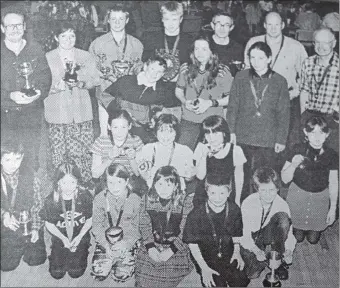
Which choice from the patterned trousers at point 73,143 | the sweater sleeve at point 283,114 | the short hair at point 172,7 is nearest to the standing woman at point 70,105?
the patterned trousers at point 73,143

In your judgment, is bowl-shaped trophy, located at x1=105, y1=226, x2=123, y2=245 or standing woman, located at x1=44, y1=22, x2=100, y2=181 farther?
bowl-shaped trophy, located at x1=105, y1=226, x2=123, y2=245

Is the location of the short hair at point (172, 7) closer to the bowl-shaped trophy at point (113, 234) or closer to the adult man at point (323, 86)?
the adult man at point (323, 86)

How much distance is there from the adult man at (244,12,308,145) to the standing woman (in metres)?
0.84

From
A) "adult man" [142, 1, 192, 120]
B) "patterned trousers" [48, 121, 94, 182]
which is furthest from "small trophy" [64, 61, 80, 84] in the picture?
"adult man" [142, 1, 192, 120]

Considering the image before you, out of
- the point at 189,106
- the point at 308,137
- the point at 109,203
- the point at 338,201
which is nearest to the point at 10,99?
the point at 109,203

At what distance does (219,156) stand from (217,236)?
0.43m

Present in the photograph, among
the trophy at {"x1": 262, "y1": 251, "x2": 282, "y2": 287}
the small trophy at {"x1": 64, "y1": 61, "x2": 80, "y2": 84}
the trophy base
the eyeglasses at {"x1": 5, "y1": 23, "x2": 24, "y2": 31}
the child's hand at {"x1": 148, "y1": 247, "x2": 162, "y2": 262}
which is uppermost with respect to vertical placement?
the eyeglasses at {"x1": 5, "y1": 23, "x2": 24, "y2": 31}

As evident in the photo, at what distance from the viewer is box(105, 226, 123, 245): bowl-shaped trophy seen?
9.02 feet

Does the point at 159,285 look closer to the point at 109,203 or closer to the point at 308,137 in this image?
the point at 109,203

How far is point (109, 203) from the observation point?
2740 mm

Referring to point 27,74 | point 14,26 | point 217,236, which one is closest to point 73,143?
point 27,74

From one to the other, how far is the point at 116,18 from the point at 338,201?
152 cm

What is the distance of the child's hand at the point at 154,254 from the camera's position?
2754 mm

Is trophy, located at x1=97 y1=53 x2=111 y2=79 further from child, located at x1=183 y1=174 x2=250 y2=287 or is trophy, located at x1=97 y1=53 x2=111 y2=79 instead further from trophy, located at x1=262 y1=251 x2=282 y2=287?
trophy, located at x1=262 y1=251 x2=282 y2=287
